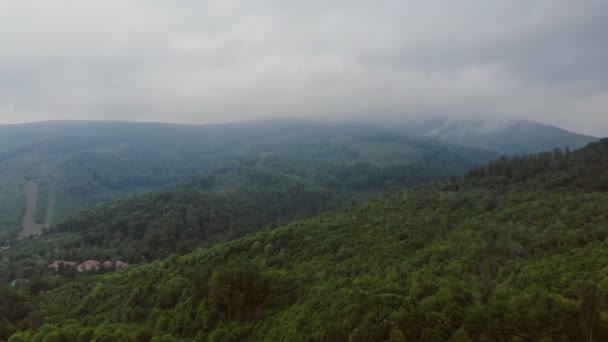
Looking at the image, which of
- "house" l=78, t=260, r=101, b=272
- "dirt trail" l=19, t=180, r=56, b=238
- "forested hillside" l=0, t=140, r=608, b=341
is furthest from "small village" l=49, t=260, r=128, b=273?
"dirt trail" l=19, t=180, r=56, b=238

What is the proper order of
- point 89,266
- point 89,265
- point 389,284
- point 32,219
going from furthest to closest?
point 32,219, point 89,265, point 89,266, point 389,284

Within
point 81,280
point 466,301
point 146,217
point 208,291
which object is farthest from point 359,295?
point 146,217

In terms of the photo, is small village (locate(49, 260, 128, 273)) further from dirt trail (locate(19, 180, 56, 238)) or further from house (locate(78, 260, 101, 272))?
dirt trail (locate(19, 180, 56, 238))

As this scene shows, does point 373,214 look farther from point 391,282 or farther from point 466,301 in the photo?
point 466,301

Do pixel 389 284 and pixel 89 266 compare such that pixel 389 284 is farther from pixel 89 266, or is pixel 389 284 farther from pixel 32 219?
pixel 32 219

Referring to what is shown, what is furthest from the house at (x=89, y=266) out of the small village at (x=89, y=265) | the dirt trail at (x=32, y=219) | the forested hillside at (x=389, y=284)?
the dirt trail at (x=32, y=219)

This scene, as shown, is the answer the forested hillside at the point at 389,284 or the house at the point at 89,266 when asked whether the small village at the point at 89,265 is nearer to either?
the house at the point at 89,266

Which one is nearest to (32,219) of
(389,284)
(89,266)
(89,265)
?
(89,265)
